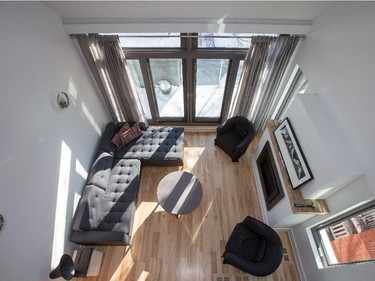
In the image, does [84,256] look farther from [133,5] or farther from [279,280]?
[133,5]

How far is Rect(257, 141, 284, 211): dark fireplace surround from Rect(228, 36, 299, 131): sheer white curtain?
903 mm

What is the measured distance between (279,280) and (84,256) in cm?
293

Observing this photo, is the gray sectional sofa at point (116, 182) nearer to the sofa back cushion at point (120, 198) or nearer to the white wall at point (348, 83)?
the sofa back cushion at point (120, 198)

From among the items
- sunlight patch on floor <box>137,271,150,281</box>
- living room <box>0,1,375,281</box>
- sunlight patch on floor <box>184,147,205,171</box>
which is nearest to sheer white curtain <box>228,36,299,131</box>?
living room <box>0,1,375,281</box>

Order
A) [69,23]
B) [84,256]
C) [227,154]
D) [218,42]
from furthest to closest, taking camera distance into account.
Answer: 1. [227,154]
2. [218,42]
3. [84,256]
4. [69,23]

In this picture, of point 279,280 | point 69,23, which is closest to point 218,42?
point 69,23

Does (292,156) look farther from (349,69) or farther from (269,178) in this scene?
(349,69)

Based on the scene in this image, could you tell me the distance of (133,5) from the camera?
2.81 meters

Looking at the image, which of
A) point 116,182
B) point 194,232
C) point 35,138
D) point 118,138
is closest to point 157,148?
point 118,138

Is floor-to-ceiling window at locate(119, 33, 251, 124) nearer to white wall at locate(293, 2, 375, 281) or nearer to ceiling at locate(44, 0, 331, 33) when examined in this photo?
ceiling at locate(44, 0, 331, 33)

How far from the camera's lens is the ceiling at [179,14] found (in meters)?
2.80

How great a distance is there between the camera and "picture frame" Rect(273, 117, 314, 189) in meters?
2.80

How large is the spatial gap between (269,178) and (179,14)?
2926 mm

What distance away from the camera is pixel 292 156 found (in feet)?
10.00
